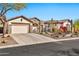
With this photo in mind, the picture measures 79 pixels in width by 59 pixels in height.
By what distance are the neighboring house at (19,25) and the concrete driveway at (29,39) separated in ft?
0.86

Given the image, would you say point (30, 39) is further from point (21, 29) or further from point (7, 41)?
point (7, 41)

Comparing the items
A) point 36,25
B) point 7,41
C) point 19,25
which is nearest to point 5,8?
point 19,25

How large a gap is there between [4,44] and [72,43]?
2608 millimetres

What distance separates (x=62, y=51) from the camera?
876cm

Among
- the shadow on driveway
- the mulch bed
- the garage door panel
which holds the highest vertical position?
the garage door panel

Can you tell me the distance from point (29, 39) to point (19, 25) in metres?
0.83

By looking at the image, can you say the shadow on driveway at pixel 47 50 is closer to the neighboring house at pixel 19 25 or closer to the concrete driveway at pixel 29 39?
the concrete driveway at pixel 29 39

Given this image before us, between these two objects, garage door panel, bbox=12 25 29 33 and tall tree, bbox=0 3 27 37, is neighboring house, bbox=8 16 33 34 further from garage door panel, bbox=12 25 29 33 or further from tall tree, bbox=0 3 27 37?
tall tree, bbox=0 3 27 37

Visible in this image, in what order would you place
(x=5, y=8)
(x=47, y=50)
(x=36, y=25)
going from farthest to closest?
(x=36, y=25) → (x=5, y=8) → (x=47, y=50)

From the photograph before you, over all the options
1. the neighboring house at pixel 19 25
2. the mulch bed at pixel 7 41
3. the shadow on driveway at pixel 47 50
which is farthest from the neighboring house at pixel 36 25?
the mulch bed at pixel 7 41

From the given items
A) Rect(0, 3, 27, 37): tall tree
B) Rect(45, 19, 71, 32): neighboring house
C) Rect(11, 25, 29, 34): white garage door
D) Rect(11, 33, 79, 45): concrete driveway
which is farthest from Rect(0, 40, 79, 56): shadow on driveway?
Rect(0, 3, 27, 37): tall tree

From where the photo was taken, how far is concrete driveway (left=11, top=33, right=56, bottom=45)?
9266 millimetres

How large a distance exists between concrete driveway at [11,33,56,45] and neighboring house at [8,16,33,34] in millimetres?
262

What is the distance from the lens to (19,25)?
977 centimetres
